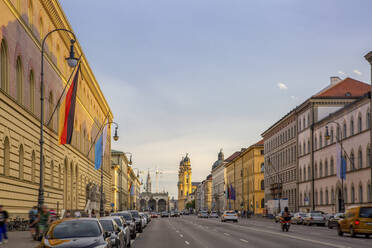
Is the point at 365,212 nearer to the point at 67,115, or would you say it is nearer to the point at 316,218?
the point at 67,115

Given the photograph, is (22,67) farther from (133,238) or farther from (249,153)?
(249,153)

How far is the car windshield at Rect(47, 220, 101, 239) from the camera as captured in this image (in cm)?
1552

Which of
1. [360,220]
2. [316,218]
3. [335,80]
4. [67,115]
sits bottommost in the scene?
[316,218]

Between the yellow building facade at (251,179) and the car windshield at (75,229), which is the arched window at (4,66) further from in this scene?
the yellow building facade at (251,179)

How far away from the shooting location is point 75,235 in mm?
15539

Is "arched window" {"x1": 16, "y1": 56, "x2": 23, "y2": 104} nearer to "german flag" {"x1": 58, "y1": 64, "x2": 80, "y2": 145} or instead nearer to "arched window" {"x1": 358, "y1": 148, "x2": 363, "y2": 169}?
"german flag" {"x1": 58, "y1": 64, "x2": 80, "y2": 145}

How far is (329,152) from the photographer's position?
76500 mm

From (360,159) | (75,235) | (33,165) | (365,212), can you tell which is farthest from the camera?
(360,159)

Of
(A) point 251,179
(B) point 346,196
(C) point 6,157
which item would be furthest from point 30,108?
(A) point 251,179

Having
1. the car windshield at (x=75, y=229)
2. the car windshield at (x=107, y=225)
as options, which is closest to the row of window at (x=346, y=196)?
the car windshield at (x=107, y=225)

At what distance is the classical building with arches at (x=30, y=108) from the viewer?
3089 cm

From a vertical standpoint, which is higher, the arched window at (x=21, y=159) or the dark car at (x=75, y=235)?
the arched window at (x=21, y=159)

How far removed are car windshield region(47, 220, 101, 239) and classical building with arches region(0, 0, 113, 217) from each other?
14.4 metres

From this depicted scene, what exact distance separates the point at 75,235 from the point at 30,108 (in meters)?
23.1
